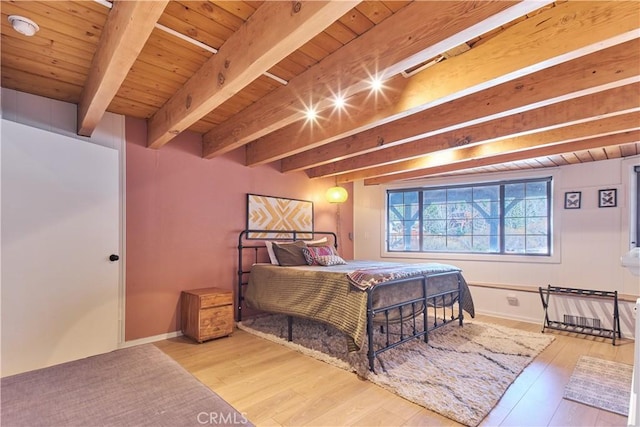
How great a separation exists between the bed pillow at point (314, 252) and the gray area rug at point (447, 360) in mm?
764

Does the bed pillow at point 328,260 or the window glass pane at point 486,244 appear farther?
the window glass pane at point 486,244

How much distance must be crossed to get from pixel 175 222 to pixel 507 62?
3340 mm

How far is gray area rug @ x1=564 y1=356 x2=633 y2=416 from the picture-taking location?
6.85ft

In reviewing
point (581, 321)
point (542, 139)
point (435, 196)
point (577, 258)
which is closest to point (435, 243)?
point (435, 196)

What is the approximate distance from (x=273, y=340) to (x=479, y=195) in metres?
3.84

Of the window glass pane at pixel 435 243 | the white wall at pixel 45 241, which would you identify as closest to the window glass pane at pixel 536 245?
the window glass pane at pixel 435 243

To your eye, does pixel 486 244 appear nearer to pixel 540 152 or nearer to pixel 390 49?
pixel 540 152

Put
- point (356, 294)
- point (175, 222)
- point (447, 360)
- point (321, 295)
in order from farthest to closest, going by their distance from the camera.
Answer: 1. point (175, 222)
2. point (321, 295)
3. point (447, 360)
4. point (356, 294)

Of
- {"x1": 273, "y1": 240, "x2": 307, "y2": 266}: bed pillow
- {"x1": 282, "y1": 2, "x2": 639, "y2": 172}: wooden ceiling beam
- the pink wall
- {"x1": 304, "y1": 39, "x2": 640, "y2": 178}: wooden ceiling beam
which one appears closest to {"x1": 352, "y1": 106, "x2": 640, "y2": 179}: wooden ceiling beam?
{"x1": 304, "y1": 39, "x2": 640, "y2": 178}: wooden ceiling beam

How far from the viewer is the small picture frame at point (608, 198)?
12.7 ft

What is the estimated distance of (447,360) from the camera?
274 cm

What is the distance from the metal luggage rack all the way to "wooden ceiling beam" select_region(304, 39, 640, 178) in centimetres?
226

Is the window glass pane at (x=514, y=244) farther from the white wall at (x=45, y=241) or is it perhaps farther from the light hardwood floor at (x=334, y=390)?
the white wall at (x=45, y=241)

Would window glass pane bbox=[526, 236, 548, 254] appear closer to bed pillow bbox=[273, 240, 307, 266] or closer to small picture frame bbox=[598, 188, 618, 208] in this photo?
small picture frame bbox=[598, 188, 618, 208]
